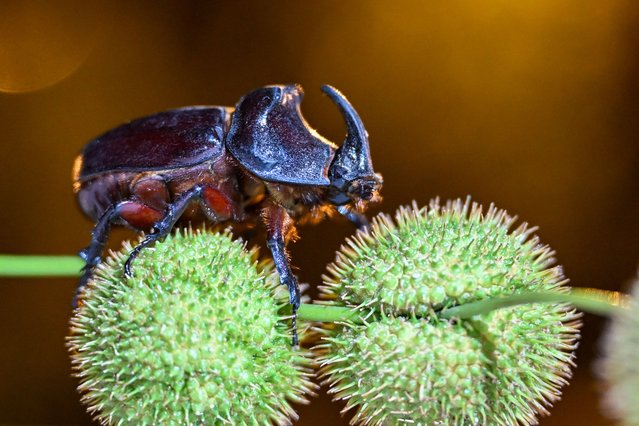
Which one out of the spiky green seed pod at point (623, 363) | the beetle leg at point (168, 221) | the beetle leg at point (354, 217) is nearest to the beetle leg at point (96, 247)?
the beetle leg at point (168, 221)

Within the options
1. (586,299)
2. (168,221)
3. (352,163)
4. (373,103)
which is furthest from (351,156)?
(373,103)

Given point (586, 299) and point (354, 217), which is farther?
point (354, 217)

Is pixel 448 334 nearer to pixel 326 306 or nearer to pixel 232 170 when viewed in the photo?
pixel 326 306

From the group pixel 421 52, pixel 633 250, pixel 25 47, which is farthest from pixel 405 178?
pixel 25 47

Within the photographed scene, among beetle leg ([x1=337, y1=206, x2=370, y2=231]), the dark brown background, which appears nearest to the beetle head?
beetle leg ([x1=337, y1=206, x2=370, y2=231])

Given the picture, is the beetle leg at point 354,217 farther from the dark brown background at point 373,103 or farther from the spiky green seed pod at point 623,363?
the dark brown background at point 373,103

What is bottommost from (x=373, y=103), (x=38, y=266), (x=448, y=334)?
(x=373, y=103)
